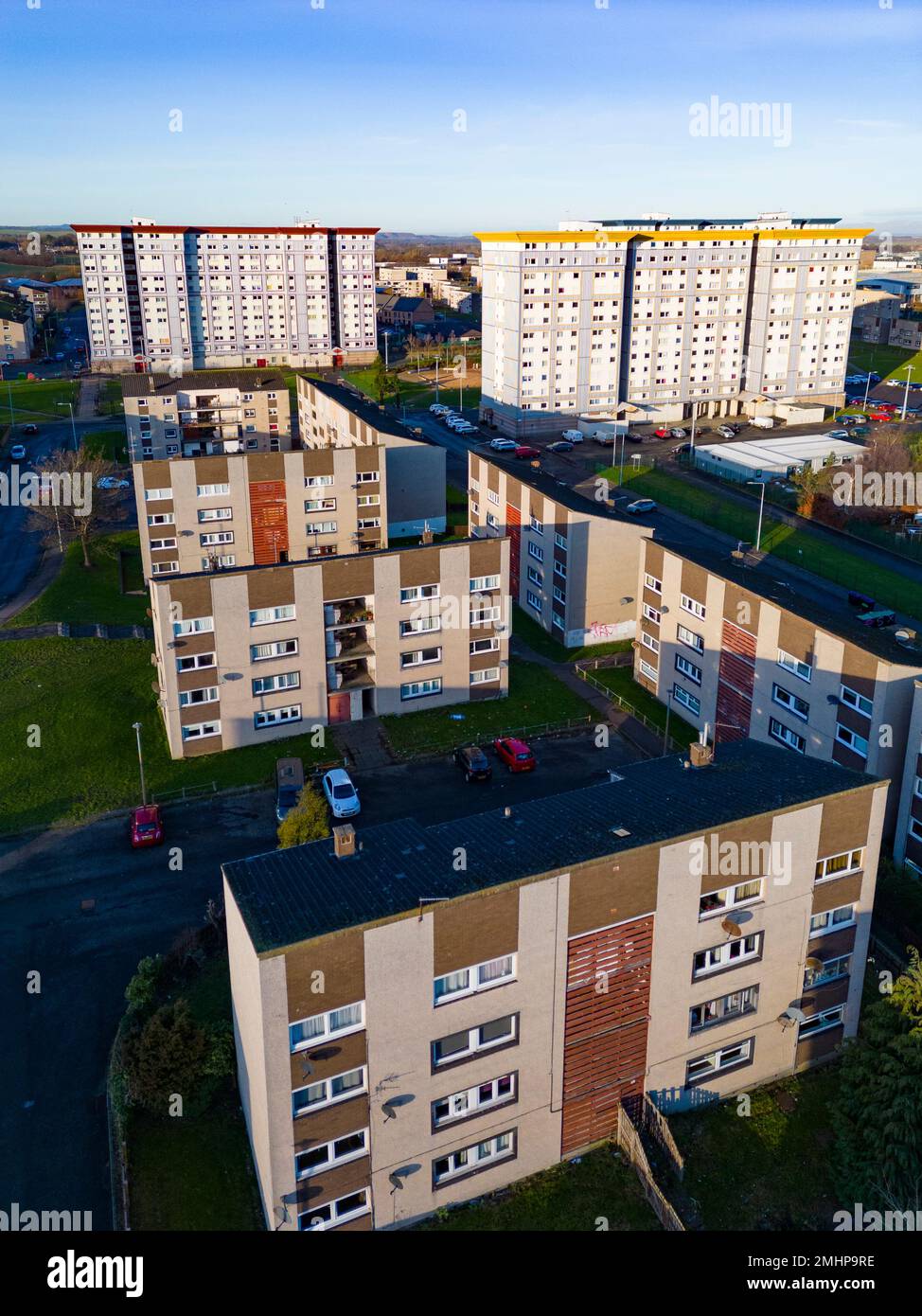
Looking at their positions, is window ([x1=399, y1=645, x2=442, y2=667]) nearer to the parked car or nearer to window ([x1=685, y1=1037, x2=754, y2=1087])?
the parked car

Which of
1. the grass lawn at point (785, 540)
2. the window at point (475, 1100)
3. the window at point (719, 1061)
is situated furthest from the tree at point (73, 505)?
the window at point (719, 1061)

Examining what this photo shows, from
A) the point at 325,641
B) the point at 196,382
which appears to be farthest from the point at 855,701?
the point at 196,382

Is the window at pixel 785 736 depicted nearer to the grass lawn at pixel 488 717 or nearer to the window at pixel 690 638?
the window at pixel 690 638

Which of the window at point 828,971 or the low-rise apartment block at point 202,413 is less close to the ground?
the low-rise apartment block at point 202,413

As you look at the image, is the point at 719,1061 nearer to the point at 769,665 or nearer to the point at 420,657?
the point at 769,665

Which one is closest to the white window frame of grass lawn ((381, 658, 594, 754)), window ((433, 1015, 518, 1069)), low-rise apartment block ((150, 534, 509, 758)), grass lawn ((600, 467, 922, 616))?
window ((433, 1015, 518, 1069))
